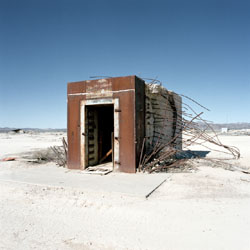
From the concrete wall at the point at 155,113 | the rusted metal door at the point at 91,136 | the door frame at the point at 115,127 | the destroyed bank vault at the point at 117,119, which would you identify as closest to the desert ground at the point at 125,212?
the door frame at the point at 115,127

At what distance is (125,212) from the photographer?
175 inches

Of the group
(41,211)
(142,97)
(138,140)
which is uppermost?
(142,97)

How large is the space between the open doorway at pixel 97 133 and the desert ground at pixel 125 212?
179 cm

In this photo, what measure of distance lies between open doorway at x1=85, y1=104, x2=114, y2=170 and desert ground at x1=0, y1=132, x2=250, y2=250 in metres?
1.79

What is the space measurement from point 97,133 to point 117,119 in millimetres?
1900

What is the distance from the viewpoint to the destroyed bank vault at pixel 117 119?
25.2 ft

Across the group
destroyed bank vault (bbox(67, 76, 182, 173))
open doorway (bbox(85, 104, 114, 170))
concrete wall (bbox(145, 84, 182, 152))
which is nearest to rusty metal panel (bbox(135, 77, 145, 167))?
destroyed bank vault (bbox(67, 76, 182, 173))

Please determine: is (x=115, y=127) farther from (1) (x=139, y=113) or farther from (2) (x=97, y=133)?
(2) (x=97, y=133)

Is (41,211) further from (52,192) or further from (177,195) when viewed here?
(177,195)

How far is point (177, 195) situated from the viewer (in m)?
5.37

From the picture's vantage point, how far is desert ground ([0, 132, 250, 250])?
336 cm

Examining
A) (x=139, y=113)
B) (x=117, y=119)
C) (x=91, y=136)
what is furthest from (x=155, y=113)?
(x=91, y=136)

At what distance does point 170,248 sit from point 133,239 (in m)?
0.59

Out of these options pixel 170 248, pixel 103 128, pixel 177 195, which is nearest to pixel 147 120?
pixel 103 128
